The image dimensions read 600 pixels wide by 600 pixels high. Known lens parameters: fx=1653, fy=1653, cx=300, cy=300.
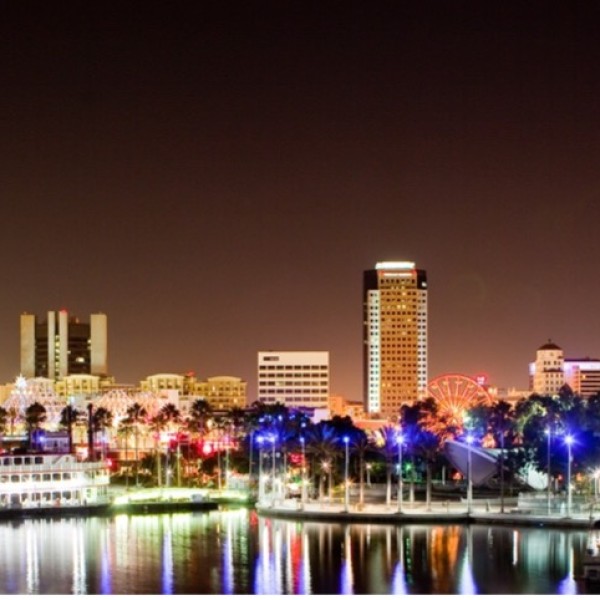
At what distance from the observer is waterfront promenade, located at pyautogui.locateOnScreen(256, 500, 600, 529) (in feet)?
251

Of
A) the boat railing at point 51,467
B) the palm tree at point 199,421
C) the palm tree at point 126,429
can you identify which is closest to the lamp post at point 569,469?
the boat railing at point 51,467

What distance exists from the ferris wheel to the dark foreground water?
57722 millimetres

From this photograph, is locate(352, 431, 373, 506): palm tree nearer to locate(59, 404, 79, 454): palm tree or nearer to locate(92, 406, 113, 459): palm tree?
locate(59, 404, 79, 454): palm tree

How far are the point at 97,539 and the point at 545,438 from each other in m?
26.9

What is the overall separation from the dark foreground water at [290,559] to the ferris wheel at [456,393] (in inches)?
2273

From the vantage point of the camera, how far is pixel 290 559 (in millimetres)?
68875

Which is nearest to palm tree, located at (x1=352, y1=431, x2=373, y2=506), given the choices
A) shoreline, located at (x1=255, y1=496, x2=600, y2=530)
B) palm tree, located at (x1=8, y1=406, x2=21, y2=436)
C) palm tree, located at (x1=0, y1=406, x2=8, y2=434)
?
shoreline, located at (x1=255, y1=496, x2=600, y2=530)

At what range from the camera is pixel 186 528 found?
83188mm

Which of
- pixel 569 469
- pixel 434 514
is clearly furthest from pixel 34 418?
pixel 569 469

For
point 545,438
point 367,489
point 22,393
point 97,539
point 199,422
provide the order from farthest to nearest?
point 22,393 → point 199,422 → point 367,489 → point 545,438 → point 97,539

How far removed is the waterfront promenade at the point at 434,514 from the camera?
76500 millimetres

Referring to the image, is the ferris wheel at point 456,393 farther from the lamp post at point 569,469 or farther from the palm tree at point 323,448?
the lamp post at point 569,469

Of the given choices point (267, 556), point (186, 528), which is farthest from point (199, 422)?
point (267, 556)

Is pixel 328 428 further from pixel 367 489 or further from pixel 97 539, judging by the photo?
pixel 97 539
